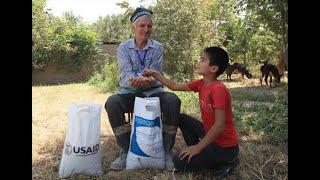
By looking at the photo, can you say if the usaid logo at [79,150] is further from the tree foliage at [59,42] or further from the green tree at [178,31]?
the tree foliage at [59,42]

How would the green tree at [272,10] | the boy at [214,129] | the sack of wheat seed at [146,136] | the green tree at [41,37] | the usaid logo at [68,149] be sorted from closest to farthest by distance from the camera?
the boy at [214,129] < the usaid logo at [68,149] < the sack of wheat seed at [146,136] < the green tree at [272,10] < the green tree at [41,37]

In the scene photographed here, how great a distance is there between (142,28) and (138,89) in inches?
22.3

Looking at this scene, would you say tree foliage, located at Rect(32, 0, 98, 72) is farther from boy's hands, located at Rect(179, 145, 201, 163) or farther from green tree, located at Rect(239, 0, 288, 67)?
boy's hands, located at Rect(179, 145, 201, 163)

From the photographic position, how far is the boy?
3.17 m

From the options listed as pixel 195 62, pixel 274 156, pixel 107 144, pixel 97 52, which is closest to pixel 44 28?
pixel 97 52

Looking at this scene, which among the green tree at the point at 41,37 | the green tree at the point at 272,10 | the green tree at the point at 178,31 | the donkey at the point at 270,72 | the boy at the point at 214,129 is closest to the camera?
the boy at the point at 214,129

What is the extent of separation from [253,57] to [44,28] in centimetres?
1155

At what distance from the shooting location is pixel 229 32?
82.9 feet

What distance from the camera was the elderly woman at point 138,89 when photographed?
3.59 m

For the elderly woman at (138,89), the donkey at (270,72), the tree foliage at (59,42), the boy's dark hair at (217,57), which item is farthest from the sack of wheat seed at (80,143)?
the tree foliage at (59,42)

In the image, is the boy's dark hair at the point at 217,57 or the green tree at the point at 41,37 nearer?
the boy's dark hair at the point at 217,57

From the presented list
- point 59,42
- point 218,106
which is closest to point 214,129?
point 218,106
